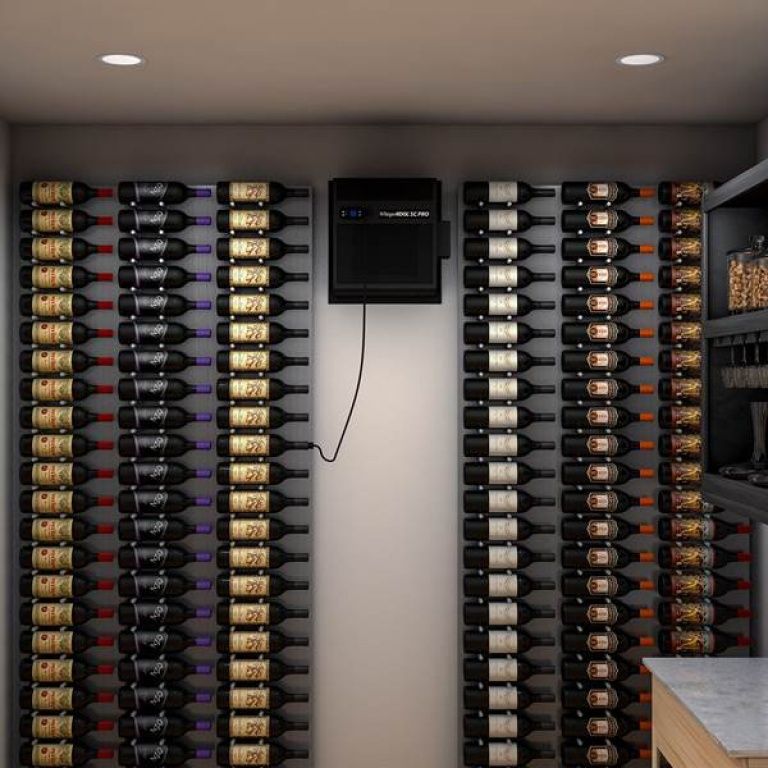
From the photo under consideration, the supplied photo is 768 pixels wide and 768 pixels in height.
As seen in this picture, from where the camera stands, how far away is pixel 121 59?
318cm

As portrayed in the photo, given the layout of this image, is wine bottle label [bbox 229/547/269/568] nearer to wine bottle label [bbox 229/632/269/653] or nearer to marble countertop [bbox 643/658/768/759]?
wine bottle label [bbox 229/632/269/653]

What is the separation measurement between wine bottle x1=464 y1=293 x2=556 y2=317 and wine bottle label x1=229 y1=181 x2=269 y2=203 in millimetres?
909

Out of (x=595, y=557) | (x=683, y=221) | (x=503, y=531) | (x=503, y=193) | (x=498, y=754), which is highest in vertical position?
(x=503, y=193)

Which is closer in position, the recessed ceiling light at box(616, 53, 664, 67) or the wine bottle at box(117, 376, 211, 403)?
the recessed ceiling light at box(616, 53, 664, 67)

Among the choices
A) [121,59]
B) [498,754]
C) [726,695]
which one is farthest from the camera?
[498,754]

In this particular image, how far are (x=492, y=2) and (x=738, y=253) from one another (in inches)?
42.8

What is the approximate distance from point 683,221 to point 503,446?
1.15 m

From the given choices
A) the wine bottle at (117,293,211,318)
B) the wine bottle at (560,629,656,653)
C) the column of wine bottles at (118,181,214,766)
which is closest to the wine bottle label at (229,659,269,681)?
the column of wine bottles at (118,181,214,766)

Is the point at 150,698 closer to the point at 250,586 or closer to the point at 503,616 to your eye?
the point at 250,586

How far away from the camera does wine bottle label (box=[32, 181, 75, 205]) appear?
12.9ft

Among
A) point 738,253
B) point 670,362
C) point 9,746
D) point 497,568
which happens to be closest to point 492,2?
point 738,253

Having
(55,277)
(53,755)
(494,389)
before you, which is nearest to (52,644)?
(53,755)

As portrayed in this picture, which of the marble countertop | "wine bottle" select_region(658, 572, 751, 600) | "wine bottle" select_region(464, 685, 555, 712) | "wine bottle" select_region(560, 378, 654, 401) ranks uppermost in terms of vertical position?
"wine bottle" select_region(560, 378, 654, 401)

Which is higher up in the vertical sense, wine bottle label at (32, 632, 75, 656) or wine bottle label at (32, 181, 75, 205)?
wine bottle label at (32, 181, 75, 205)
